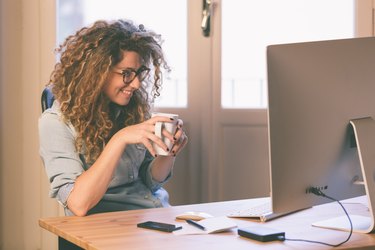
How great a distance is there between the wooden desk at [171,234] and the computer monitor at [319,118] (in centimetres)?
8

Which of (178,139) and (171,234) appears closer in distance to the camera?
(171,234)

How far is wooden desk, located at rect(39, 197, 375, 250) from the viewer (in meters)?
1.43

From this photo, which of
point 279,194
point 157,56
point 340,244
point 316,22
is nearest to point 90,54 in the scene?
point 157,56

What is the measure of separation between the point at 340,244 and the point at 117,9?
6.62 ft

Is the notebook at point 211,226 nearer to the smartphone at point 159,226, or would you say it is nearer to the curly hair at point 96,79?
the smartphone at point 159,226

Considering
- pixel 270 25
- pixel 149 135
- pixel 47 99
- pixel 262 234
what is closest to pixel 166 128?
pixel 149 135

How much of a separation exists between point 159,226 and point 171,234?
0.18ft

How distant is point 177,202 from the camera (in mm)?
3189

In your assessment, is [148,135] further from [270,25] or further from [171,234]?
[270,25]

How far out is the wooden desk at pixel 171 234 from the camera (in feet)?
4.69

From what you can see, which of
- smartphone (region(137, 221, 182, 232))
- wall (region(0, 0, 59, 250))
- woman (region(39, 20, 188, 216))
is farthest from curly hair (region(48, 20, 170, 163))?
wall (region(0, 0, 59, 250))

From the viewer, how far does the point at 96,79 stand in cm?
202

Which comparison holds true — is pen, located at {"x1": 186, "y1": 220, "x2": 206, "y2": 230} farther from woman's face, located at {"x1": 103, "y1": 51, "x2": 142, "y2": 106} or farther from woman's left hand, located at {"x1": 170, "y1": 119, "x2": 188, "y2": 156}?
woman's face, located at {"x1": 103, "y1": 51, "x2": 142, "y2": 106}

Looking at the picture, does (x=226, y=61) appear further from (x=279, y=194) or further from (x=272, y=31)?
(x=279, y=194)
